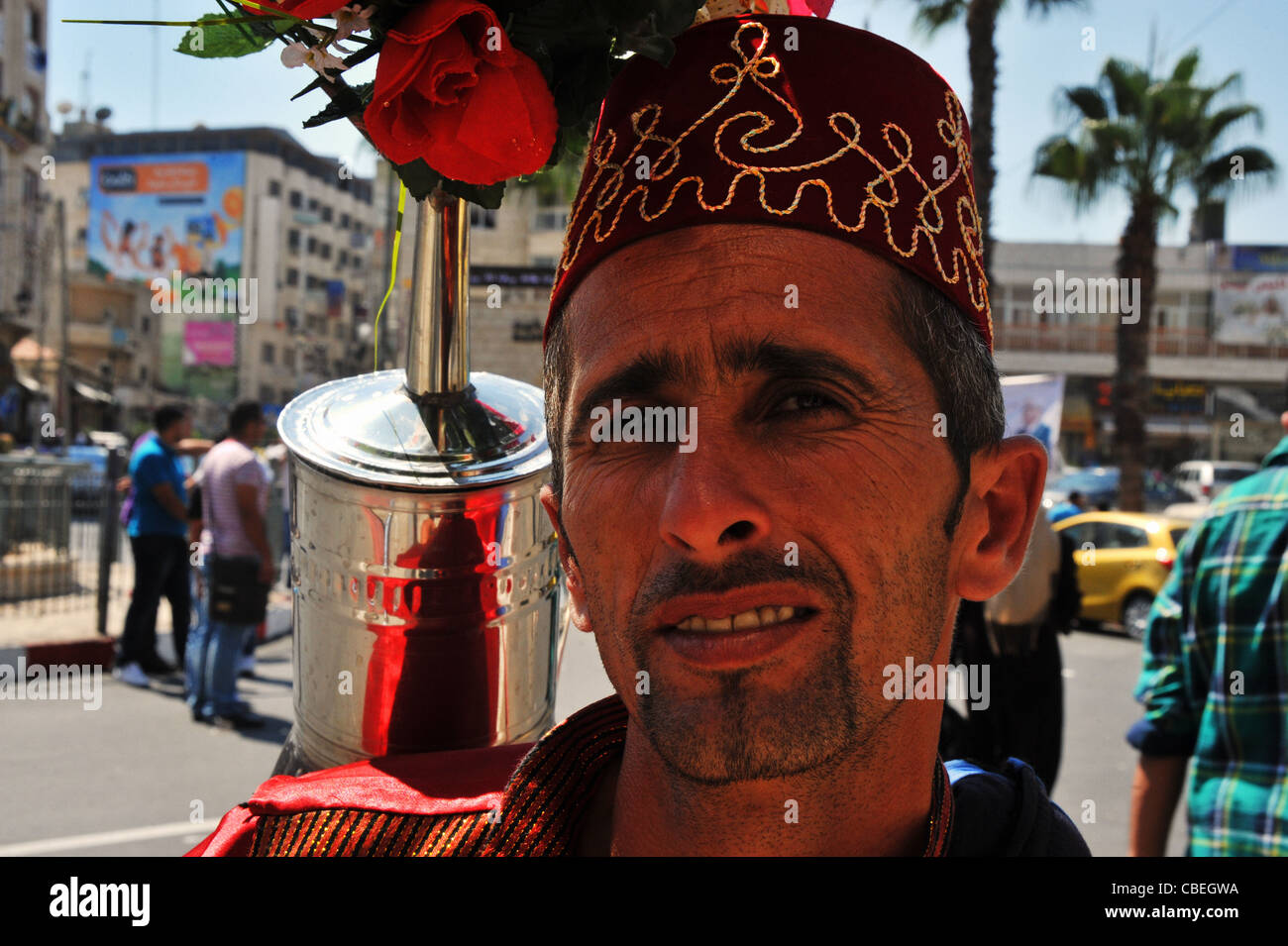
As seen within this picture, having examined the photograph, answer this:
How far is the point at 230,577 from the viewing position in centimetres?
668

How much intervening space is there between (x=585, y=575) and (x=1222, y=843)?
1547 millimetres

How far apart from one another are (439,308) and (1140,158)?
1763 cm

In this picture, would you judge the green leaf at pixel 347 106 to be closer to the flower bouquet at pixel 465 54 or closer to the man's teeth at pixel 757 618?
the flower bouquet at pixel 465 54

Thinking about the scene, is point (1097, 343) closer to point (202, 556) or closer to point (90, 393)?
point (202, 556)

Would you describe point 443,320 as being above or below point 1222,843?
above

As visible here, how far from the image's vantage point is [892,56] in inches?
53.6

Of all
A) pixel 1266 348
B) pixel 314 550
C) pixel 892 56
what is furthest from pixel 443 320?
pixel 1266 348

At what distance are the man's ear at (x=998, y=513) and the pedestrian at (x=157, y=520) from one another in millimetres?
6973

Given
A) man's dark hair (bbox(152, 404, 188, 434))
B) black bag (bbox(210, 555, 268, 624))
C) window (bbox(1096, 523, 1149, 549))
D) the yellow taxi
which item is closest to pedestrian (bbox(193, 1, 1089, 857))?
black bag (bbox(210, 555, 268, 624))

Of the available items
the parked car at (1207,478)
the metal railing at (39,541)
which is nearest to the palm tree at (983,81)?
the metal railing at (39,541)

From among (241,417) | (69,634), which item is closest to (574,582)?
(241,417)
